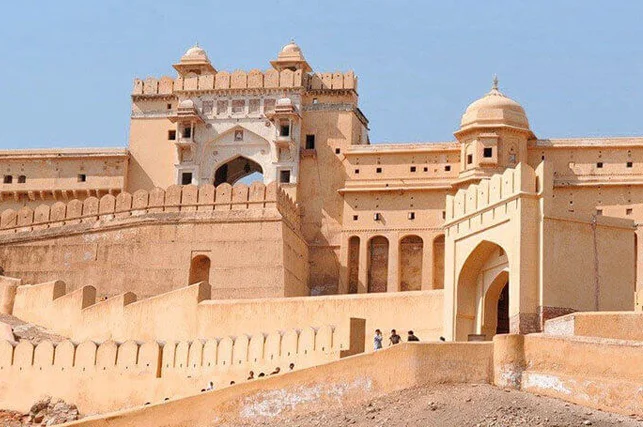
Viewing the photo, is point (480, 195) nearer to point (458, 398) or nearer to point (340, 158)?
point (458, 398)

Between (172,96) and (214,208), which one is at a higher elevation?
(172,96)

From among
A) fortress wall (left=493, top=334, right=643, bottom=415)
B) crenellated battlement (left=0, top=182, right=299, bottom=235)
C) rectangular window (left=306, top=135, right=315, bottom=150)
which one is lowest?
fortress wall (left=493, top=334, right=643, bottom=415)

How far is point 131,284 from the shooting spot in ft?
128

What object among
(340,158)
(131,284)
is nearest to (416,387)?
(131,284)

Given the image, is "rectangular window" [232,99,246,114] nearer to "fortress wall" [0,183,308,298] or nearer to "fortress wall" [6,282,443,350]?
"fortress wall" [0,183,308,298]

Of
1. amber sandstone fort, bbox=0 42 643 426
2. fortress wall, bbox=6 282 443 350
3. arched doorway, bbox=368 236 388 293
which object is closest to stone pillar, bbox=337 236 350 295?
amber sandstone fort, bbox=0 42 643 426

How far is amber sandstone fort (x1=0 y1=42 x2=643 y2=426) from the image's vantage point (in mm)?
23750

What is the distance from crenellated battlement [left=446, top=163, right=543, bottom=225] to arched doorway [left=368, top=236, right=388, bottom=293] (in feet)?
43.2

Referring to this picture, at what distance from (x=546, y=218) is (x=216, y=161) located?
20.0 metres

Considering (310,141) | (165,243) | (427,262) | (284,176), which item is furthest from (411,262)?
(165,243)

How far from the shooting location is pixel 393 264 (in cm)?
4256

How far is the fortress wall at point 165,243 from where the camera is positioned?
38750 millimetres

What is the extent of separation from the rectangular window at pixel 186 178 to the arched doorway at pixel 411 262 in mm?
6587

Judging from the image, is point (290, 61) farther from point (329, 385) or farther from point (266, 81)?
point (329, 385)
